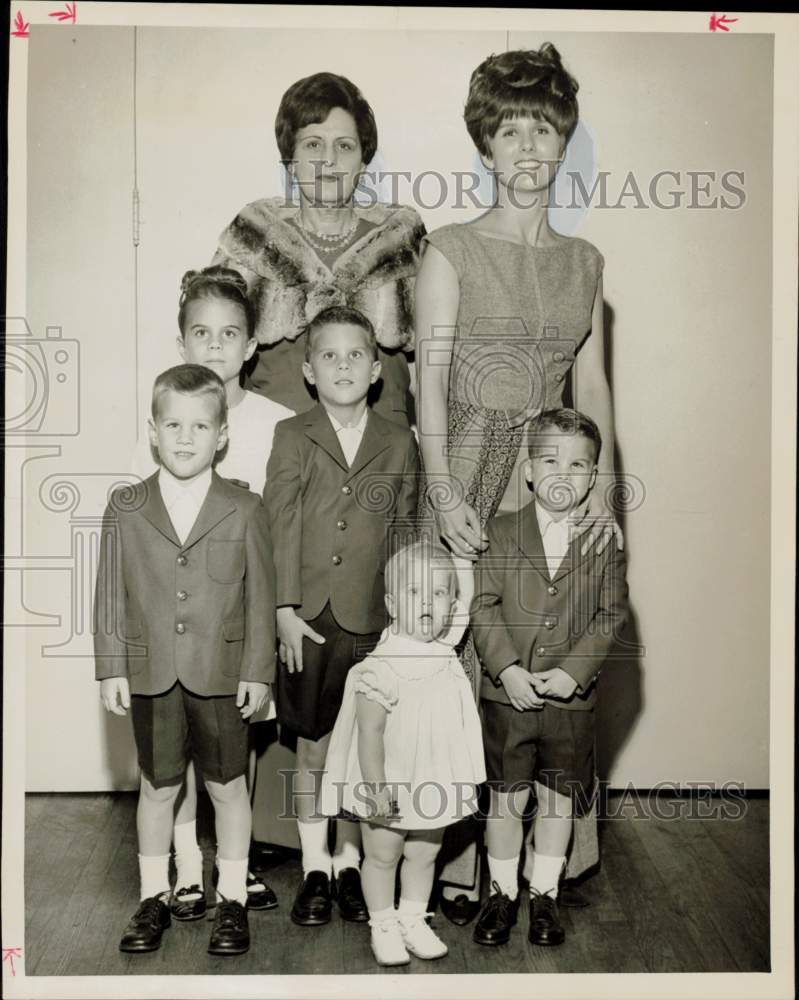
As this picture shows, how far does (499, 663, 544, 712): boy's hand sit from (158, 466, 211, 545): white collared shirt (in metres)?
0.71

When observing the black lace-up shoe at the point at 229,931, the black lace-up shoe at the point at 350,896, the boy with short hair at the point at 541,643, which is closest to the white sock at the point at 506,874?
the boy with short hair at the point at 541,643

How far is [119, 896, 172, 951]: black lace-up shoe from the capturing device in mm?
2639

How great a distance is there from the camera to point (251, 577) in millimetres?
2604

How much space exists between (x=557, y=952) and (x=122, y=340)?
5.21ft

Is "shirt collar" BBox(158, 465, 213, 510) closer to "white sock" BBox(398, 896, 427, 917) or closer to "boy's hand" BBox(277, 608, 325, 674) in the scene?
"boy's hand" BBox(277, 608, 325, 674)

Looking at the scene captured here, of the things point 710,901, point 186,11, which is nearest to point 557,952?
point 710,901

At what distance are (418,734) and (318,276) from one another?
0.97 metres

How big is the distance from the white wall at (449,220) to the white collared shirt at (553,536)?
0.81 feet

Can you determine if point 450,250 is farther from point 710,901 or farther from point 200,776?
point 710,901

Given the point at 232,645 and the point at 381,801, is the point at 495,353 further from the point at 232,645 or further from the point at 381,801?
the point at 381,801

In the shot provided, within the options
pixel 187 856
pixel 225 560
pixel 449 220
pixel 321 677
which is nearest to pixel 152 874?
pixel 187 856

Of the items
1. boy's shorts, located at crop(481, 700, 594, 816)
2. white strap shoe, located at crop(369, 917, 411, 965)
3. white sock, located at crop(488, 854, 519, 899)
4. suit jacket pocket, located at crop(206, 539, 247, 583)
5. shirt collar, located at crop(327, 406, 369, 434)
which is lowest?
white strap shoe, located at crop(369, 917, 411, 965)

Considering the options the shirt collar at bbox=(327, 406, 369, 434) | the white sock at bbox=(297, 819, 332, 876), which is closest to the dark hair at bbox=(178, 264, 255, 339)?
the shirt collar at bbox=(327, 406, 369, 434)

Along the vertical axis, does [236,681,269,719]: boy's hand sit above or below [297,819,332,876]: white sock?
above
